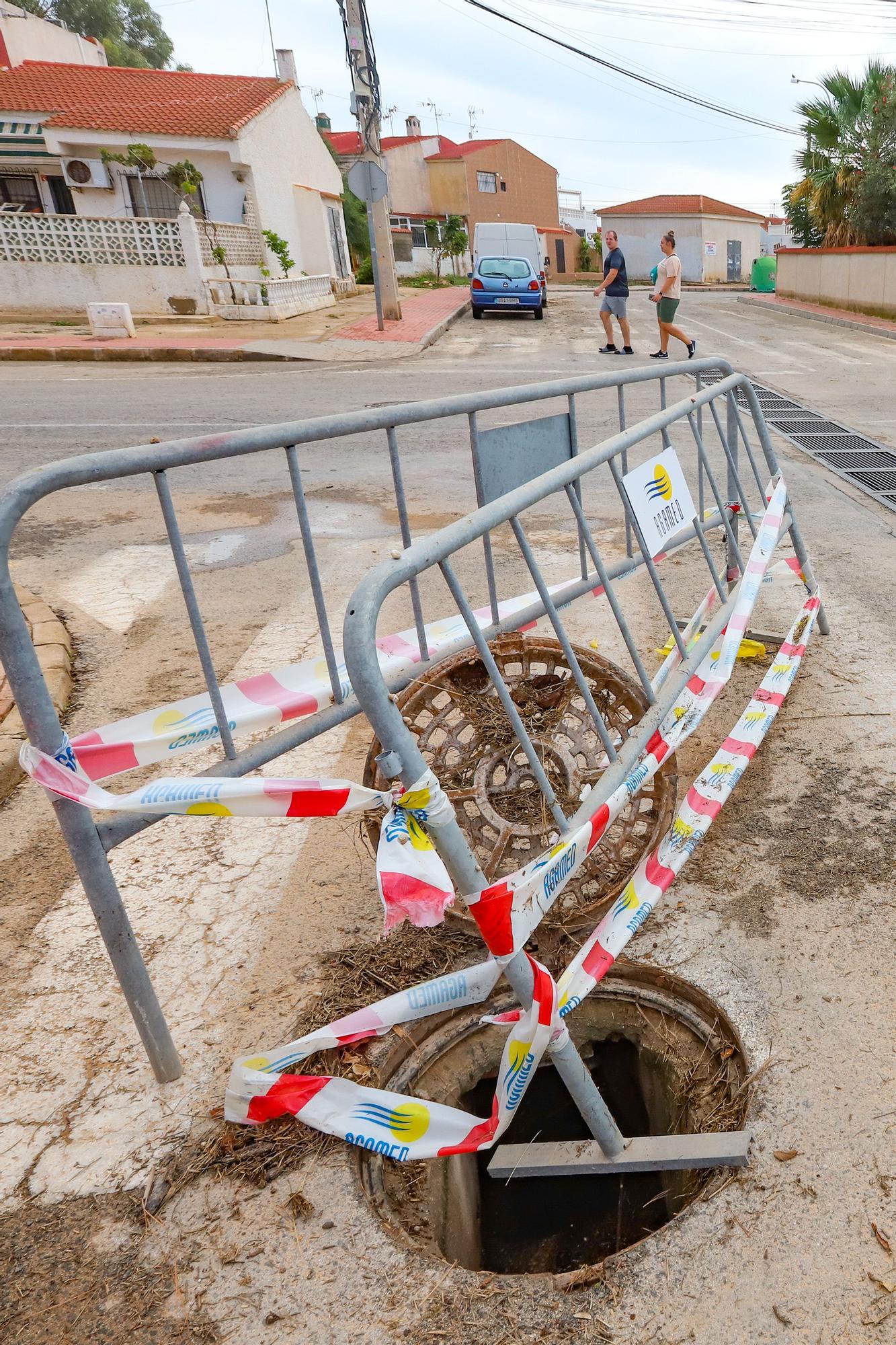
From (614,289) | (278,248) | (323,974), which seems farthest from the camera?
(278,248)

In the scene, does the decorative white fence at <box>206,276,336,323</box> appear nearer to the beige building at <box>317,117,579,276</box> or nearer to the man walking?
the man walking

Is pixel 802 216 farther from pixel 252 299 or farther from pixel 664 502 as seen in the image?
pixel 664 502

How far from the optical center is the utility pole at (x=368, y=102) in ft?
60.1

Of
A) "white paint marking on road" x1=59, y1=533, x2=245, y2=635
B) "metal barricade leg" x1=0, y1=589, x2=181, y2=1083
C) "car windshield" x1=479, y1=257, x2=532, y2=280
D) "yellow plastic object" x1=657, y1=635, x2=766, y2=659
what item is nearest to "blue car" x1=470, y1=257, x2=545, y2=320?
"car windshield" x1=479, y1=257, x2=532, y2=280

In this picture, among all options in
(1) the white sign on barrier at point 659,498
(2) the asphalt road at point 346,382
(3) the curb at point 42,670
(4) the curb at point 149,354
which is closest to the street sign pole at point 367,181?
(2) the asphalt road at point 346,382

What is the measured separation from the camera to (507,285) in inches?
904

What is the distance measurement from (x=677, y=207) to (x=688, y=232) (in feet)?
6.53

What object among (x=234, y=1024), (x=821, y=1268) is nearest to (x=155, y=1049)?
(x=234, y=1024)

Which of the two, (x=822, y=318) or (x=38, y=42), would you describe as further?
(x=38, y=42)

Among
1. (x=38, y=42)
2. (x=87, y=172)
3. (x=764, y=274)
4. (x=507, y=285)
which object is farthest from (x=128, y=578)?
(x=38, y=42)

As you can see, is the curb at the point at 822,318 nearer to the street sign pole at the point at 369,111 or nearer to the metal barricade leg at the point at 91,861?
→ the street sign pole at the point at 369,111

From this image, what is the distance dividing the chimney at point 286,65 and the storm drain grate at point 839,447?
40.8 meters

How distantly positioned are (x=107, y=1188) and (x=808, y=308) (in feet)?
94.5

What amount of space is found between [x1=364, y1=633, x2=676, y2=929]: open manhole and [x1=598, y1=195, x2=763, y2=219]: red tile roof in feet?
206
